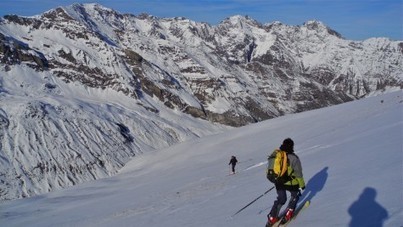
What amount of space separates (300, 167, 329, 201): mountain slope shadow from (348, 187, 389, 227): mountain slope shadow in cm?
237

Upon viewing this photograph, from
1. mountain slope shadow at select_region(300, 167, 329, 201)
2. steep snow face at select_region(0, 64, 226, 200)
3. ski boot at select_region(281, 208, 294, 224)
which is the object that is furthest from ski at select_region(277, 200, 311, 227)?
steep snow face at select_region(0, 64, 226, 200)

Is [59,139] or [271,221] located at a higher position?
[59,139]

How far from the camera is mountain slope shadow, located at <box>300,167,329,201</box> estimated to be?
614 inches

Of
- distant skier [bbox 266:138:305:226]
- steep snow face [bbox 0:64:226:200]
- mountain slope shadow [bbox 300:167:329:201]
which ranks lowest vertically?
mountain slope shadow [bbox 300:167:329:201]

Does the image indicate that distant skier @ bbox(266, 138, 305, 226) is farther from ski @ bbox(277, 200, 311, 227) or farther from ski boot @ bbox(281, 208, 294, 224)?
ski @ bbox(277, 200, 311, 227)

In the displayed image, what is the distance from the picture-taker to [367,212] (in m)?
11.7

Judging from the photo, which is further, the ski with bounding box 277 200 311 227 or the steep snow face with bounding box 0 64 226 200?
the steep snow face with bounding box 0 64 226 200

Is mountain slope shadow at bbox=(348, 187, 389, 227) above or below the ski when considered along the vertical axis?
below

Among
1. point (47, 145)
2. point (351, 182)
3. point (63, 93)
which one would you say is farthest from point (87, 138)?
point (351, 182)

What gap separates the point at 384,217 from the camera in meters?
10.9

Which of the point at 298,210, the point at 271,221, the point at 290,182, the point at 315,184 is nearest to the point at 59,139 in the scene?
the point at 315,184

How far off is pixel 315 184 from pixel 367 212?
5.38 m

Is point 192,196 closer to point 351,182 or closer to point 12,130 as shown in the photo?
point 351,182

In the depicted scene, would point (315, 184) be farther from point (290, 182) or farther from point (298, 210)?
point (290, 182)
